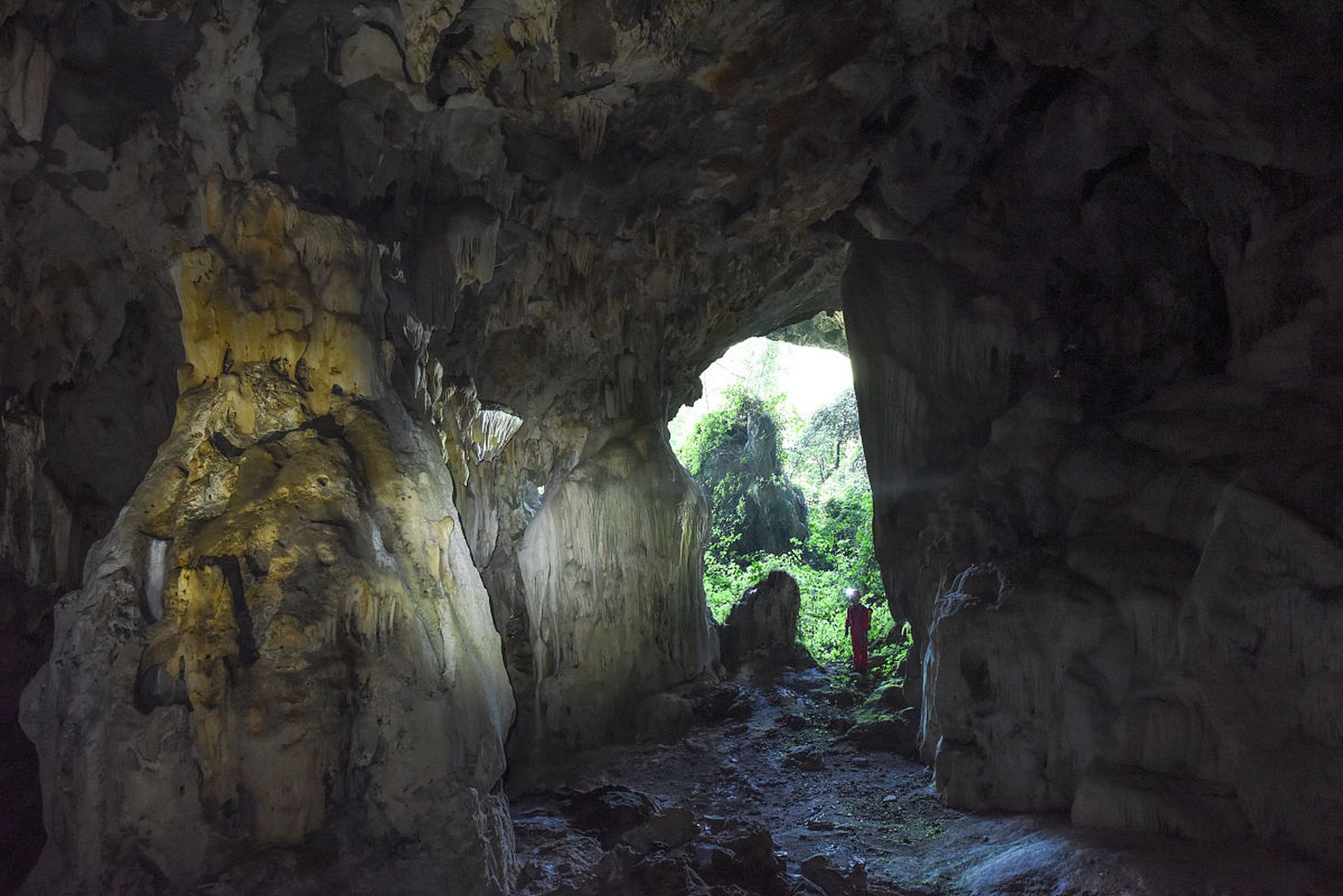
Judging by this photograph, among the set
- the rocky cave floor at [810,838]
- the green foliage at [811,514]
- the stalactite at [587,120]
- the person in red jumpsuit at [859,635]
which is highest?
the stalactite at [587,120]

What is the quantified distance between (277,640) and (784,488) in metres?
14.5

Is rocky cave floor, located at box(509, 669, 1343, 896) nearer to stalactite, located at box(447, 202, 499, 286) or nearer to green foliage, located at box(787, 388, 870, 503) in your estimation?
stalactite, located at box(447, 202, 499, 286)

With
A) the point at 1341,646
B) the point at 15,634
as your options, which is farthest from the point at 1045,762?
the point at 15,634

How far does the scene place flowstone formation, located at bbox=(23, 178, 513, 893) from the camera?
449 centimetres

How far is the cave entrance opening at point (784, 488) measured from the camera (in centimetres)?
1563

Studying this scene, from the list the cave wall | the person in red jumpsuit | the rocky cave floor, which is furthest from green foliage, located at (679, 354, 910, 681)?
the cave wall

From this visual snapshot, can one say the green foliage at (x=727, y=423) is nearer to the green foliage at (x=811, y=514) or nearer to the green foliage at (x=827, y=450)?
the green foliage at (x=811, y=514)

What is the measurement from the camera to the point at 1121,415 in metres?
7.56

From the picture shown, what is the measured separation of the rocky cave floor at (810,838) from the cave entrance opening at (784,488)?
197 inches

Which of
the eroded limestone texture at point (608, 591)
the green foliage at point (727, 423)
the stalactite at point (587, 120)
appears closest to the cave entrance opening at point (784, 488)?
the green foliage at point (727, 423)

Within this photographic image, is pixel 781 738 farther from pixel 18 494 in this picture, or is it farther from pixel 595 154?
pixel 18 494

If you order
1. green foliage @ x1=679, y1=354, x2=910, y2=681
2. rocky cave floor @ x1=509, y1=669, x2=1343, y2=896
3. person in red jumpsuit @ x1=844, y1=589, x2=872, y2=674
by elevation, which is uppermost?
green foliage @ x1=679, y1=354, x2=910, y2=681

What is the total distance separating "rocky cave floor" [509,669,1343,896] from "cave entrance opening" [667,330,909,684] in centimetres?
501

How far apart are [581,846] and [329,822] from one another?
2175mm
